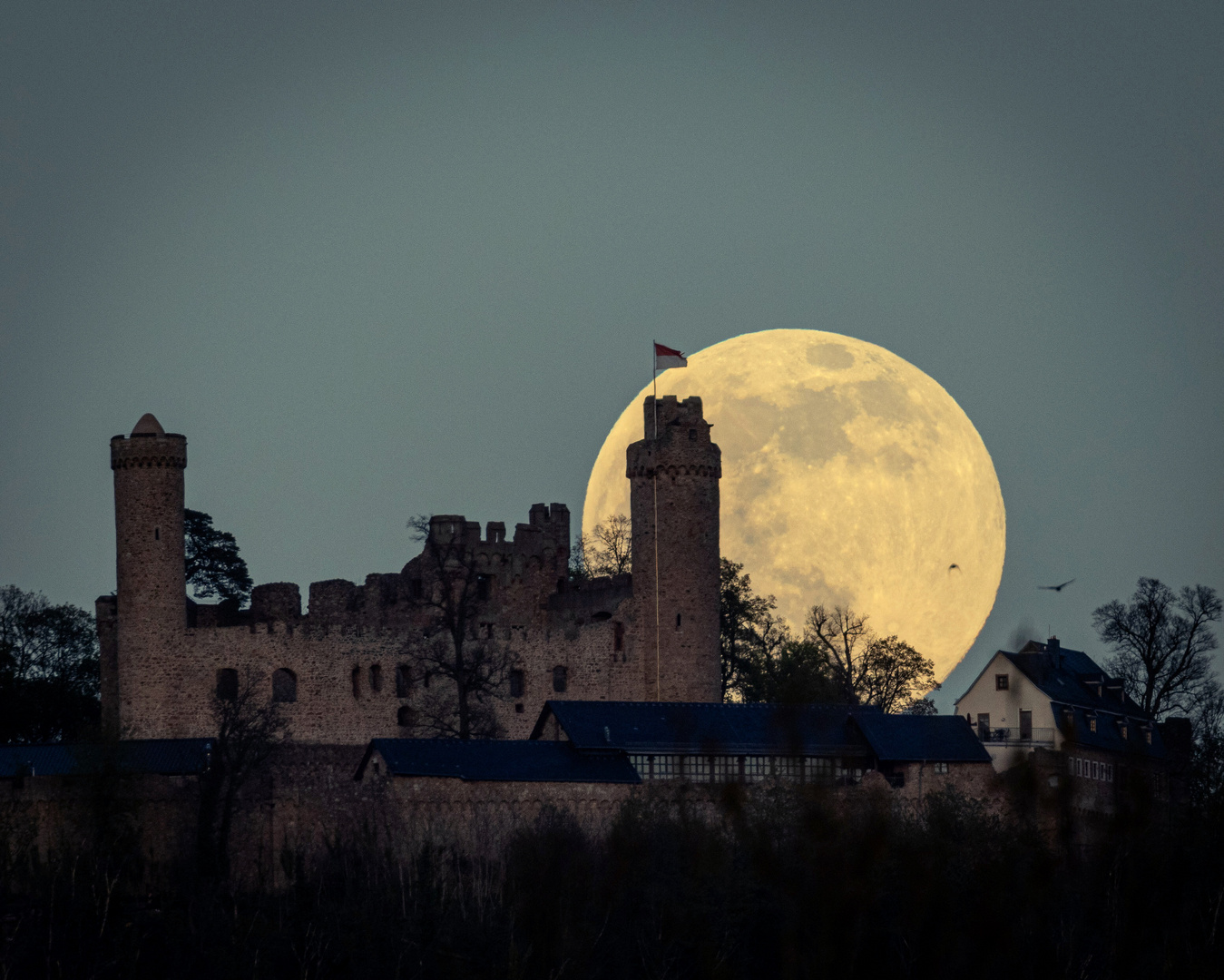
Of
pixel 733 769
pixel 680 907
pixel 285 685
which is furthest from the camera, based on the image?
pixel 285 685

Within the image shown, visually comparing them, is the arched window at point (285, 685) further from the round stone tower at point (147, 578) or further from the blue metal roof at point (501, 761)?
the blue metal roof at point (501, 761)

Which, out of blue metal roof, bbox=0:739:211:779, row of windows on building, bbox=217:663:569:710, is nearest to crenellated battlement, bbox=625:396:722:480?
row of windows on building, bbox=217:663:569:710

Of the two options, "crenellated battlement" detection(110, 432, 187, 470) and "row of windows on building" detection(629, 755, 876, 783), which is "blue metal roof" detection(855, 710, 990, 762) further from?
"crenellated battlement" detection(110, 432, 187, 470)

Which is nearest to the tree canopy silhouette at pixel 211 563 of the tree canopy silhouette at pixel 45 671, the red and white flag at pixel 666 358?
the tree canopy silhouette at pixel 45 671

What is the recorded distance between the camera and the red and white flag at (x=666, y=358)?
77.8 metres

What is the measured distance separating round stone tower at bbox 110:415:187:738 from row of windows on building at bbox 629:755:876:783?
51.2 ft

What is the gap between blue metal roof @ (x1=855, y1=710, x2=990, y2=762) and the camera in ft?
230

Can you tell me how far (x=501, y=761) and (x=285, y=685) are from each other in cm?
1353

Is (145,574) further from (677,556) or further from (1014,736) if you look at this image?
(1014,736)

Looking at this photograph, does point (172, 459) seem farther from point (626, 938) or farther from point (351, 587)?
point (626, 938)

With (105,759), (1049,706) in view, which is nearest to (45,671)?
(105,759)

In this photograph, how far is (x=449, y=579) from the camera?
263 ft

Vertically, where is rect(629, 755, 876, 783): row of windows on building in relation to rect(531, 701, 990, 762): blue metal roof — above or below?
below

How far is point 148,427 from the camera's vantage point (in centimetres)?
7938
